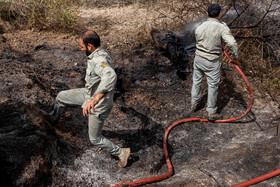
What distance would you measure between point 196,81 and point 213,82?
1.08ft

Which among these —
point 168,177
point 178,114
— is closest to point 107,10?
point 178,114

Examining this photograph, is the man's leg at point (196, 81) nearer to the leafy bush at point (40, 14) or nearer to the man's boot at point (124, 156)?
the man's boot at point (124, 156)

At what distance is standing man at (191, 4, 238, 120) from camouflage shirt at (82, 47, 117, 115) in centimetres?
185

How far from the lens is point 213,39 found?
384cm

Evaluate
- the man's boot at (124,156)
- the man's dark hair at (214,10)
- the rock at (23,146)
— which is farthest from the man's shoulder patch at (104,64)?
the man's dark hair at (214,10)

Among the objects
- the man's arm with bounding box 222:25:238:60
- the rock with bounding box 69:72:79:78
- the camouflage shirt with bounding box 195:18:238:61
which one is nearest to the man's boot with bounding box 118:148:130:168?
the camouflage shirt with bounding box 195:18:238:61

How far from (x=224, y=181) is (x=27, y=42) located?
6213 millimetres

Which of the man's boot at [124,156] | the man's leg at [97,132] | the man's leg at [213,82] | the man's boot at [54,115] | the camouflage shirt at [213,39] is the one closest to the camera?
the man's leg at [97,132]

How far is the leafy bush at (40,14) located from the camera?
6.96 m

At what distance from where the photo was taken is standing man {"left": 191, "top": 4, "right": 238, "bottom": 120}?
12.3 feet

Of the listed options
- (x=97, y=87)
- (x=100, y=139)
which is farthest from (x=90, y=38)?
(x=100, y=139)

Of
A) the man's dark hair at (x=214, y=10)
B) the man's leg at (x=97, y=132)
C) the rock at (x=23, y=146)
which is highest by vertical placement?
the man's dark hair at (x=214, y=10)

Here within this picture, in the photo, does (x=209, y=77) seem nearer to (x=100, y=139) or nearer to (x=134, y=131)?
(x=134, y=131)

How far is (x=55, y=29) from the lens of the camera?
7.37m
